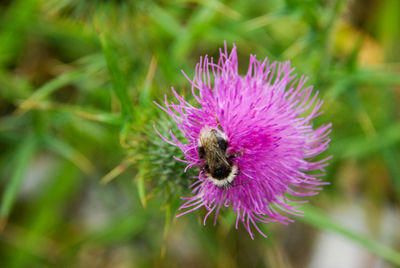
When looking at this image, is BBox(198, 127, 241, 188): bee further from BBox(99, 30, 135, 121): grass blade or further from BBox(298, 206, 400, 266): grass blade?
BBox(298, 206, 400, 266): grass blade

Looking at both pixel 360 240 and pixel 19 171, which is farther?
pixel 360 240

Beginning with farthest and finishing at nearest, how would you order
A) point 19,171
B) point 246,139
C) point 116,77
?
point 19,171 < point 116,77 < point 246,139

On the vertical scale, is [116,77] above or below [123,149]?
above

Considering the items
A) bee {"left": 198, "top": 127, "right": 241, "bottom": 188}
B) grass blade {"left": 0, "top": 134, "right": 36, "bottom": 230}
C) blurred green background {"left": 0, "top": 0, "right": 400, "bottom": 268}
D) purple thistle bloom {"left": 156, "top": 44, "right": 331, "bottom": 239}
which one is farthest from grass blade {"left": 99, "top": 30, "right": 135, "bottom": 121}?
grass blade {"left": 0, "top": 134, "right": 36, "bottom": 230}

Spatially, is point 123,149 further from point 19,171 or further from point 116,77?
point 116,77

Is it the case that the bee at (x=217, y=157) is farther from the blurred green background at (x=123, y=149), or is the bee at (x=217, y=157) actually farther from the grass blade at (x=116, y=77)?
the blurred green background at (x=123, y=149)

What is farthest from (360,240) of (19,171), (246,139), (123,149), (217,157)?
(19,171)
